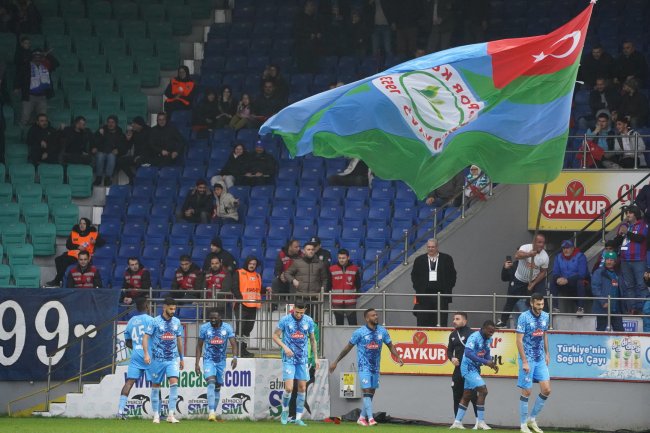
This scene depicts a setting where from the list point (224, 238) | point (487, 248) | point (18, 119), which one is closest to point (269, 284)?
point (224, 238)

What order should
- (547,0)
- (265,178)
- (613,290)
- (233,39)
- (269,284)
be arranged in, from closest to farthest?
1. (613,290)
2. (269,284)
3. (265,178)
4. (547,0)
5. (233,39)

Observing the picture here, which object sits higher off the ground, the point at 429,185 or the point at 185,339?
the point at 429,185

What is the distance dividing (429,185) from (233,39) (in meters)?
17.3

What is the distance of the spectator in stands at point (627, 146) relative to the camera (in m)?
27.1

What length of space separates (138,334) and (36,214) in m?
8.16

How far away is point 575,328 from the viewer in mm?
24516

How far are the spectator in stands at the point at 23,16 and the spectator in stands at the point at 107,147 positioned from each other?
4.67m

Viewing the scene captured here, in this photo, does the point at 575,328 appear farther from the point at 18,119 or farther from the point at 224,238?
the point at 18,119

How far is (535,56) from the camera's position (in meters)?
19.0

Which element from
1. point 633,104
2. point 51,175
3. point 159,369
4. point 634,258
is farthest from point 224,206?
point 634,258

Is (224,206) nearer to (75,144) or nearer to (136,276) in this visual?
(136,276)

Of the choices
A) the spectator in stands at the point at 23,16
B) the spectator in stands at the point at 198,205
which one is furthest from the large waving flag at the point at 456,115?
the spectator in stands at the point at 23,16

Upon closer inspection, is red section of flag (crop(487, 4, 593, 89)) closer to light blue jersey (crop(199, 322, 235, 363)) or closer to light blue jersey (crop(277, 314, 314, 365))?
light blue jersey (crop(277, 314, 314, 365))

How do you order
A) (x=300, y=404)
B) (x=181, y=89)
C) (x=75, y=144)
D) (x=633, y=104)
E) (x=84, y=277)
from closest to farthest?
(x=300, y=404) < (x=84, y=277) < (x=633, y=104) < (x=75, y=144) < (x=181, y=89)
